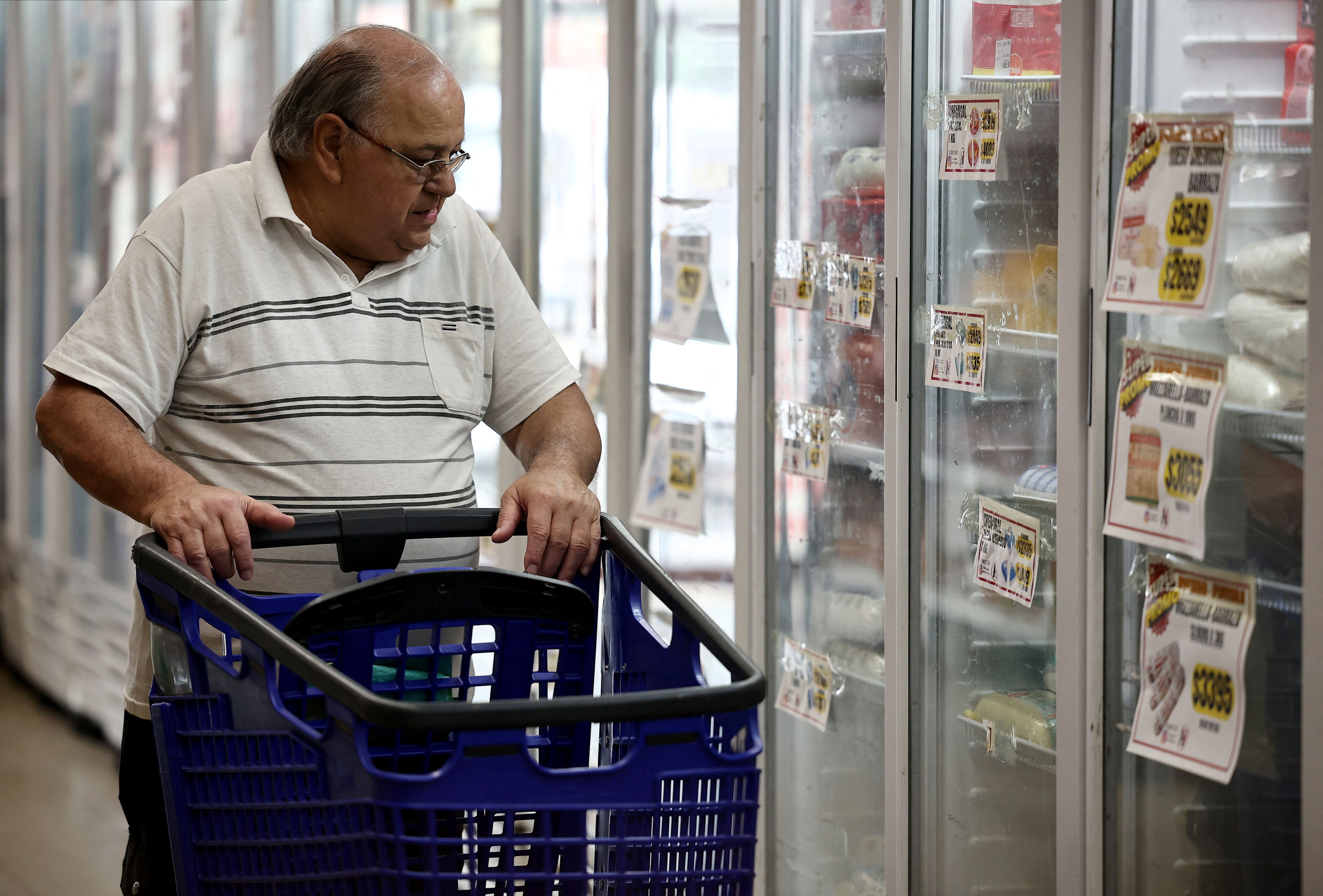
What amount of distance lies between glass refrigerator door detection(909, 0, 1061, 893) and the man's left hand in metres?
1.06

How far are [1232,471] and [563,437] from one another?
1.01m

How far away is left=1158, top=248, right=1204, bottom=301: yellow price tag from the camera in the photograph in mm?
2113

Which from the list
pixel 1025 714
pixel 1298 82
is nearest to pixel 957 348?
pixel 1025 714

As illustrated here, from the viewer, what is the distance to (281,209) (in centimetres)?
207

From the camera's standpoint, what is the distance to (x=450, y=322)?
2.18m

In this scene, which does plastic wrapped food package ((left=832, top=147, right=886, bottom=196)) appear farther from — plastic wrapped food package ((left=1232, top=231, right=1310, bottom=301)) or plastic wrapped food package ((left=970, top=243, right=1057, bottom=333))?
plastic wrapped food package ((left=1232, top=231, right=1310, bottom=301))

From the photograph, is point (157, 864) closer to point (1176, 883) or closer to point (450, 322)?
point (450, 322)

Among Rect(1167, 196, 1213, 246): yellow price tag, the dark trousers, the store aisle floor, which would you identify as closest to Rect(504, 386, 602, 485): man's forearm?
the dark trousers

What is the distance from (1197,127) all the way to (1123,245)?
0.20 metres

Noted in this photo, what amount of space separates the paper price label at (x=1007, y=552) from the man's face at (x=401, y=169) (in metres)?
1.21

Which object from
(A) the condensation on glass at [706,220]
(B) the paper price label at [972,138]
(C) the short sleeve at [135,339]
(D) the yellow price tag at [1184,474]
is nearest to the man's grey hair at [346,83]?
(C) the short sleeve at [135,339]

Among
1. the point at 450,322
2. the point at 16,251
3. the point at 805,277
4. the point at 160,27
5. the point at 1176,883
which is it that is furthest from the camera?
the point at 16,251

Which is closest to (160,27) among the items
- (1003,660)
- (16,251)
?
(16,251)

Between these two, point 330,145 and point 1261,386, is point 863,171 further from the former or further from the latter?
point 330,145
